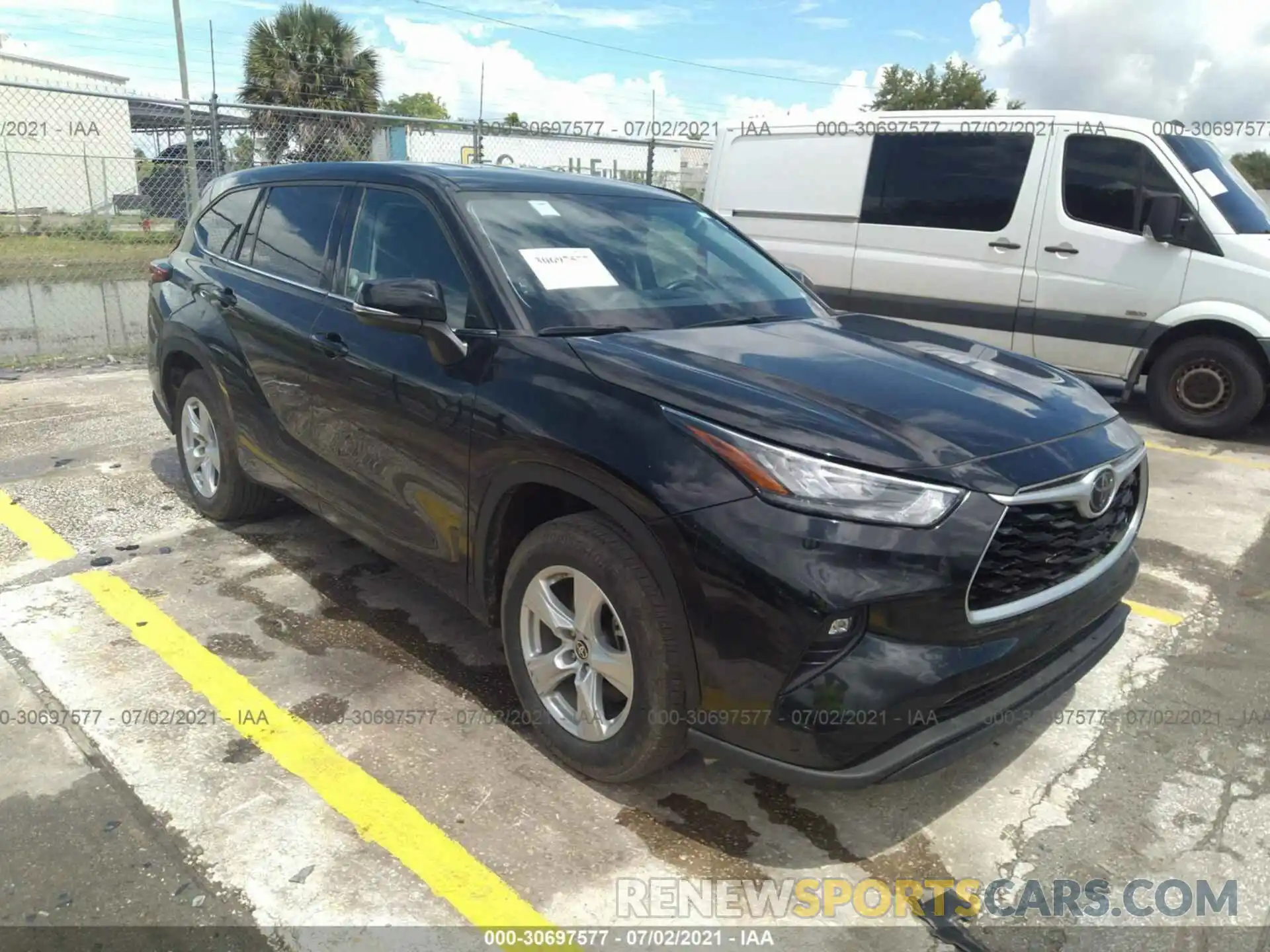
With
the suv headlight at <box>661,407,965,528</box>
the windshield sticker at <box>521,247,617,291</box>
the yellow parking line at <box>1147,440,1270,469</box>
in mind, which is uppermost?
the windshield sticker at <box>521,247,617,291</box>

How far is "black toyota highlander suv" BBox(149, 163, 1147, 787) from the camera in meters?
2.25

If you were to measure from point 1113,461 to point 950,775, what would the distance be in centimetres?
110

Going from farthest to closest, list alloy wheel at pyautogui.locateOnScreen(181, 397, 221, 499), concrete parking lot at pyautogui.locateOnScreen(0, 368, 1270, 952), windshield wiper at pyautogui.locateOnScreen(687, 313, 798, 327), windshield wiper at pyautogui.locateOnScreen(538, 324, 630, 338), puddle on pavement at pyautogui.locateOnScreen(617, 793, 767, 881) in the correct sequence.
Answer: alloy wheel at pyautogui.locateOnScreen(181, 397, 221, 499) < windshield wiper at pyautogui.locateOnScreen(687, 313, 798, 327) < windshield wiper at pyautogui.locateOnScreen(538, 324, 630, 338) < puddle on pavement at pyautogui.locateOnScreen(617, 793, 767, 881) < concrete parking lot at pyautogui.locateOnScreen(0, 368, 1270, 952)

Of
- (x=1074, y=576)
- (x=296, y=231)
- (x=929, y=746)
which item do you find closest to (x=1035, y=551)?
(x=1074, y=576)

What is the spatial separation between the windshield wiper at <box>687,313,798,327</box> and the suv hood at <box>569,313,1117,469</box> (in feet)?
0.15

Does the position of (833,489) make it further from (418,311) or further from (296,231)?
(296,231)

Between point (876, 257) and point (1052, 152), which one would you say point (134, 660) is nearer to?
point (876, 257)

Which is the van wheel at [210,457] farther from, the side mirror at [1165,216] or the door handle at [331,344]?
the side mirror at [1165,216]

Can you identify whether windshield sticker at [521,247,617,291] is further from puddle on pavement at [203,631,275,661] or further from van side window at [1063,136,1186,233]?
van side window at [1063,136,1186,233]

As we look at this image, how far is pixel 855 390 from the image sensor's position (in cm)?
267

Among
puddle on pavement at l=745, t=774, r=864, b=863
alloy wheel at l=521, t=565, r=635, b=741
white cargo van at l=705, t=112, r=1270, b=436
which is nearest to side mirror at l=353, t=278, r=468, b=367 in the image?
alloy wheel at l=521, t=565, r=635, b=741

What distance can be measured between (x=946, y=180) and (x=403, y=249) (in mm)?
5628

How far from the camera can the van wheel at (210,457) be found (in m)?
4.51

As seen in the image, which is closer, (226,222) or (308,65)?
(226,222)
